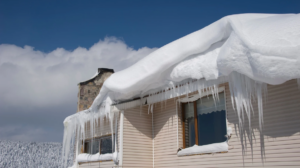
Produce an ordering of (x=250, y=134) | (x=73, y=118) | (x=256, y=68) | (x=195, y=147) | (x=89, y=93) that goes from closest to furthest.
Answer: (x=256, y=68), (x=250, y=134), (x=195, y=147), (x=73, y=118), (x=89, y=93)

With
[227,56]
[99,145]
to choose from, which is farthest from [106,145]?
[227,56]

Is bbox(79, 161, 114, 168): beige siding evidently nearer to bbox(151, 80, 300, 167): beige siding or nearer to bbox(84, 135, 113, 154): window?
bbox(84, 135, 113, 154): window

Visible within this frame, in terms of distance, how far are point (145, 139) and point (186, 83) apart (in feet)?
7.86

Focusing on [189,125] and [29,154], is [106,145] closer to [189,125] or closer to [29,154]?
[189,125]

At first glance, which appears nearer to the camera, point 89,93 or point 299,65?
point 299,65

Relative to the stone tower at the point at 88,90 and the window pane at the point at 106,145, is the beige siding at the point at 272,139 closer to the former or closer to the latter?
the window pane at the point at 106,145

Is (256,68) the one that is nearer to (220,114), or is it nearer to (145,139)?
(220,114)

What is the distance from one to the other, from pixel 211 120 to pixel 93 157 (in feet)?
13.8

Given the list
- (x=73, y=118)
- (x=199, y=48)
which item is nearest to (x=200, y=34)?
(x=199, y=48)

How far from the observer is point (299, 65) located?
419 centimetres

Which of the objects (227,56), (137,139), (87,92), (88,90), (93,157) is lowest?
(93,157)

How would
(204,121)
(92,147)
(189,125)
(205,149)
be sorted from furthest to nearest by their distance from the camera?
(92,147) → (189,125) → (204,121) → (205,149)

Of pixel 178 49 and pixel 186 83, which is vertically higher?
pixel 178 49

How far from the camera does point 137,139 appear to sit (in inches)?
312
